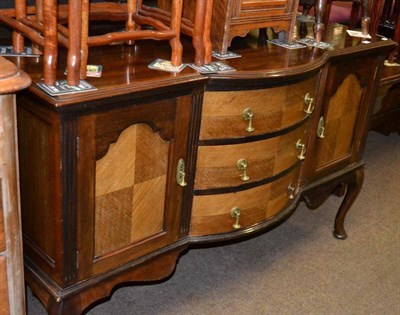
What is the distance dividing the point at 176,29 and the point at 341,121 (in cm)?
81

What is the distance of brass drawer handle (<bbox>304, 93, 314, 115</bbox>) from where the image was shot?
5.42 ft

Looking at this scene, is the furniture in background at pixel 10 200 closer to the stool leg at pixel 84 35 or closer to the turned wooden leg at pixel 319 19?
the stool leg at pixel 84 35

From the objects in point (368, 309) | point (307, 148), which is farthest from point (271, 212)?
point (368, 309)

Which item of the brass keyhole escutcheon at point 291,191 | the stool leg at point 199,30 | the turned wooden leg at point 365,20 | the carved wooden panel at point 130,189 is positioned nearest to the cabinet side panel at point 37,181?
the carved wooden panel at point 130,189

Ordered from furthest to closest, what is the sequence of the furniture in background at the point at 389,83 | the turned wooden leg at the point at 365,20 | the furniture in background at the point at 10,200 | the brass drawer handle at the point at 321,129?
the furniture in background at the point at 389,83, the turned wooden leg at the point at 365,20, the brass drawer handle at the point at 321,129, the furniture in background at the point at 10,200

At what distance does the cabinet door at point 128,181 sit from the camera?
48.6 inches

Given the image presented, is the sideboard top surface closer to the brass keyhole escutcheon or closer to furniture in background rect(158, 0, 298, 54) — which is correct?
furniture in background rect(158, 0, 298, 54)

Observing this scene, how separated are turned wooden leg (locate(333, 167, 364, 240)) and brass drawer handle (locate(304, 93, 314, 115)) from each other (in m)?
0.57

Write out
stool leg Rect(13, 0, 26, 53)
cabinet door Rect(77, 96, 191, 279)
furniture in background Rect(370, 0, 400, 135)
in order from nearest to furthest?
cabinet door Rect(77, 96, 191, 279) → stool leg Rect(13, 0, 26, 53) → furniture in background Rect(370, 0, 400, 135)

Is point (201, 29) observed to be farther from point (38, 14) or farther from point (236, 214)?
point (236, 214)

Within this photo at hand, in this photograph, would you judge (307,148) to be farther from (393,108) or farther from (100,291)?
(393,108)

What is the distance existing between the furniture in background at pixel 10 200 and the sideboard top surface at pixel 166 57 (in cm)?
11

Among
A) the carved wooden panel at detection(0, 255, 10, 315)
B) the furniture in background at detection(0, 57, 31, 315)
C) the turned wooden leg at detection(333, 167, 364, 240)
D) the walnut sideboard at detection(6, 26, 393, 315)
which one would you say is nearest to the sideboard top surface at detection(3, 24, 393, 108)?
the walnut sideboard at detection(6, 26, 393, 315)

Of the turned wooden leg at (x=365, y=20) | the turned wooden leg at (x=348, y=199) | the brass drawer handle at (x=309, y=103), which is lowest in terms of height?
the turned wooden leg at (x=348, y=199)
